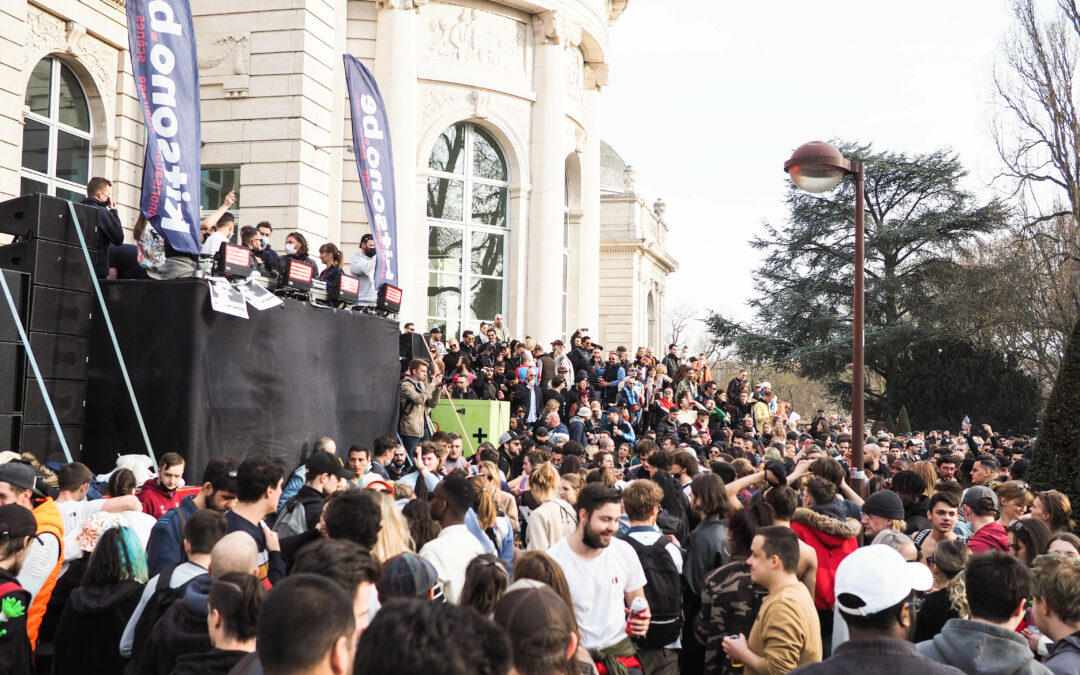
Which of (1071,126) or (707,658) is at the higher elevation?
(1071,126)

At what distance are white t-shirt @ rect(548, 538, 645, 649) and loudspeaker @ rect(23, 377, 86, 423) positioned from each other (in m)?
6.74

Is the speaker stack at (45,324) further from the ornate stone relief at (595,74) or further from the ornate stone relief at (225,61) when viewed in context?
the ornate stone relief at (595,74)

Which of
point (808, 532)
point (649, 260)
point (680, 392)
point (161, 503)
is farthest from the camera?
point (649, 260)

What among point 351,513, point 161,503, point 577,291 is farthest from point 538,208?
point 351,513

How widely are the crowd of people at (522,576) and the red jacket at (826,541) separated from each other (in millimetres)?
13

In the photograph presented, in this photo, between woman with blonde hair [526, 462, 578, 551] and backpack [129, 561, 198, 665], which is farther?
woman with blonde hair [526, 462, 578, 551]

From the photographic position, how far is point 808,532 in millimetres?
6625

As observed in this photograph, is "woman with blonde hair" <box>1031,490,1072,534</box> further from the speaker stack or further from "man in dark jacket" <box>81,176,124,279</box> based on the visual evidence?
"man in dark jacket" <box>81,176,124,279</box>

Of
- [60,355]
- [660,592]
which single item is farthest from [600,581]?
[60,355]

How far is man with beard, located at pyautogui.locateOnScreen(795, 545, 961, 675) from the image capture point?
3.36 metres

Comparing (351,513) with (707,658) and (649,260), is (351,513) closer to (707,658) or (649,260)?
(707,658)

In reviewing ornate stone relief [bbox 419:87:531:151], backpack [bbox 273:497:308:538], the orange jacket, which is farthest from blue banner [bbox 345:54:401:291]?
ornate stone relief [bbox 419:87:531:151]

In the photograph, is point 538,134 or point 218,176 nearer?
point 218,176

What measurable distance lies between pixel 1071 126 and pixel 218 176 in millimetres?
25043
